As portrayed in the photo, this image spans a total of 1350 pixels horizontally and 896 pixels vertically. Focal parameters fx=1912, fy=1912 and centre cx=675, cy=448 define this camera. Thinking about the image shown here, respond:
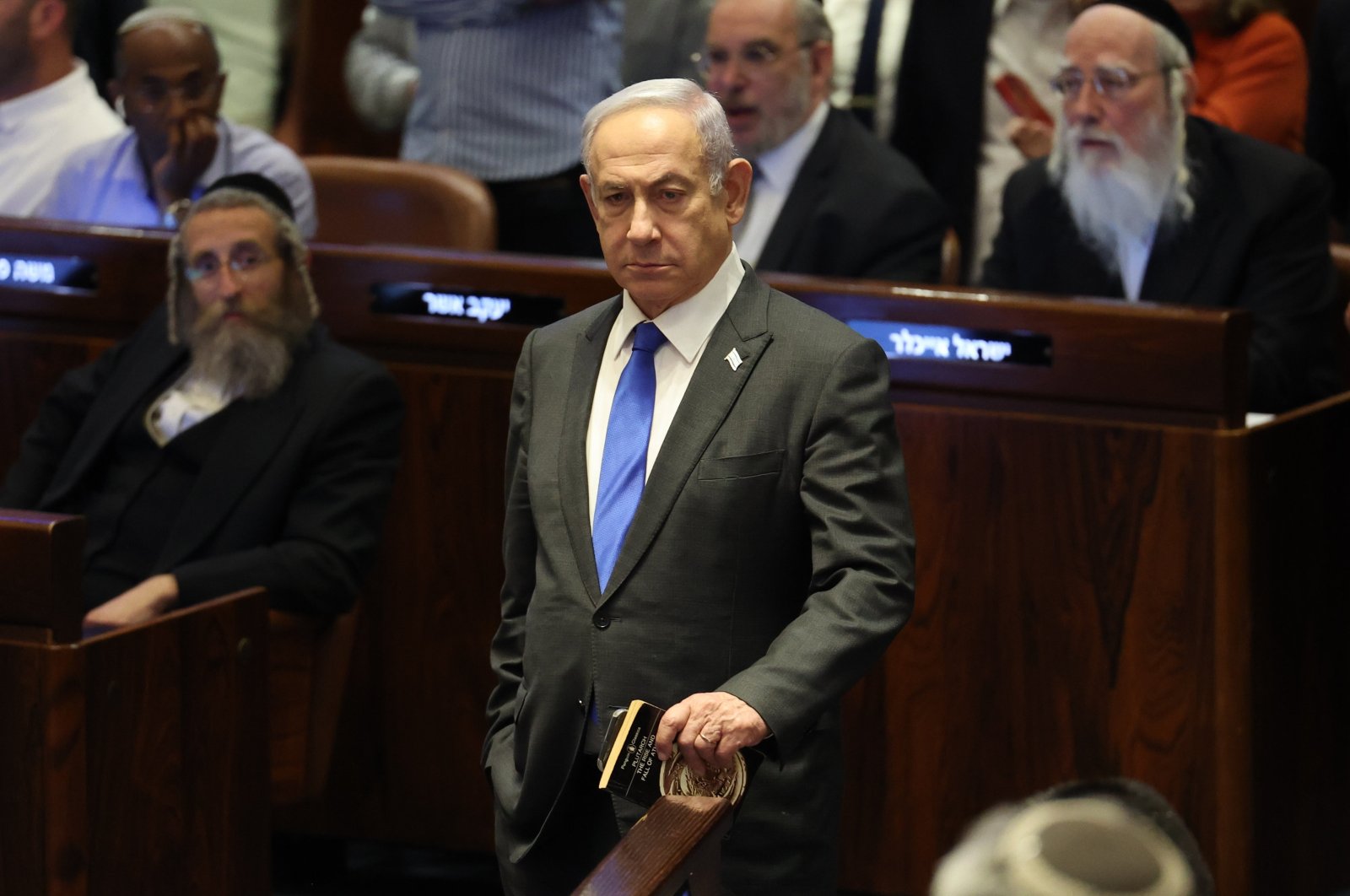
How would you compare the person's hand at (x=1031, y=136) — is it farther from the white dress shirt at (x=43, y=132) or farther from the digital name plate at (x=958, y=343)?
the white dress shirt at (x=43, y=132)

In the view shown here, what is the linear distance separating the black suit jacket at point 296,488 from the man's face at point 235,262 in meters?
0.15

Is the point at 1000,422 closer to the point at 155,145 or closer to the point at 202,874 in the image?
the point at 202,874

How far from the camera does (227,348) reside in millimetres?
3660

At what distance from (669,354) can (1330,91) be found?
111 inches

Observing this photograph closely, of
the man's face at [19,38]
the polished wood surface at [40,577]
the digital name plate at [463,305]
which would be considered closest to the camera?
the polished wood surface at [40,577]

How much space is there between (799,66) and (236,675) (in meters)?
1.83

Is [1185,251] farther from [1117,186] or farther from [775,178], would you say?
[775,178]

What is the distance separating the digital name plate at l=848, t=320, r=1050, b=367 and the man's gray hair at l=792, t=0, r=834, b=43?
99 cm

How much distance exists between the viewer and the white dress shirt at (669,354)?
212cm

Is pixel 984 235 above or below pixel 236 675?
above

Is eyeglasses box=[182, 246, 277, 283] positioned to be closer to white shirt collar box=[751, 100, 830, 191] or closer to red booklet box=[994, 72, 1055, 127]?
white shirt collar box=[751, 100, 830, 191]

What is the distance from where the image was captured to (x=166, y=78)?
4688 millimetres

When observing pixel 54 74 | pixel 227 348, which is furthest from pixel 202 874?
pixel 54 74

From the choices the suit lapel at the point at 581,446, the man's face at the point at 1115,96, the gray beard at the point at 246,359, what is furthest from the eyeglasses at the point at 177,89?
the suit lapel at the point at 581,446
